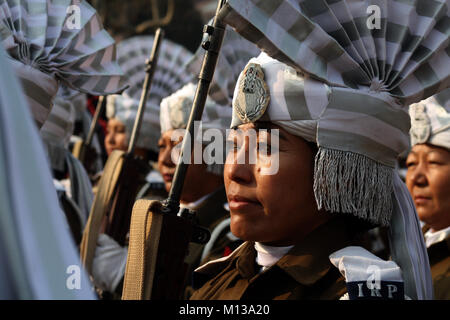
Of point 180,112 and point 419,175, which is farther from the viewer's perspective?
point 180,112

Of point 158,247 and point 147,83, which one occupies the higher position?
point 147,83

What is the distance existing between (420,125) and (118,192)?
196 centimetres

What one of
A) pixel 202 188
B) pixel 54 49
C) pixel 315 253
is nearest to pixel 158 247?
pixel 315 253

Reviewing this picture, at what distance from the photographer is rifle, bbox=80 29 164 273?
4.80m

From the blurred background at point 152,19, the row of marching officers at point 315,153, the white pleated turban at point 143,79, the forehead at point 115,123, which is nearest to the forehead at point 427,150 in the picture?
the row of marching officers at point 315,153

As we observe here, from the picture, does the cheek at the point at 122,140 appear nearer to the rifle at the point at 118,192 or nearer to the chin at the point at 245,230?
the rifle at the point at 118,192

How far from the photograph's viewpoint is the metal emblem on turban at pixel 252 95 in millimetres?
2822

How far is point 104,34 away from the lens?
12.7ft

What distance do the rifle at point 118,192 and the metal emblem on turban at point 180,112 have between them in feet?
2.02

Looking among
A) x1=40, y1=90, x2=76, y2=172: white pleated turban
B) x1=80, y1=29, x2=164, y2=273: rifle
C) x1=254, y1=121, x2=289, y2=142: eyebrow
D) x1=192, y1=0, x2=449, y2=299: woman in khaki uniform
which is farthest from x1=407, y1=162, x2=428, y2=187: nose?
x1=40, y1=90, x2=76, y2=172: white pleated turban

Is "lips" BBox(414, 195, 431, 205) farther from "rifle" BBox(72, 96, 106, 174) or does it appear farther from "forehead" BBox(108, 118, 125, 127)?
"forehead" BBox(108, 118, 125, 127)

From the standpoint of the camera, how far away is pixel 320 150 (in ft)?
8.86

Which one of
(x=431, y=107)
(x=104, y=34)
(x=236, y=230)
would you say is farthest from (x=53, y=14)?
(x=431, y=107)

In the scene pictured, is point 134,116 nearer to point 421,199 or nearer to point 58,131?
point 58,131
